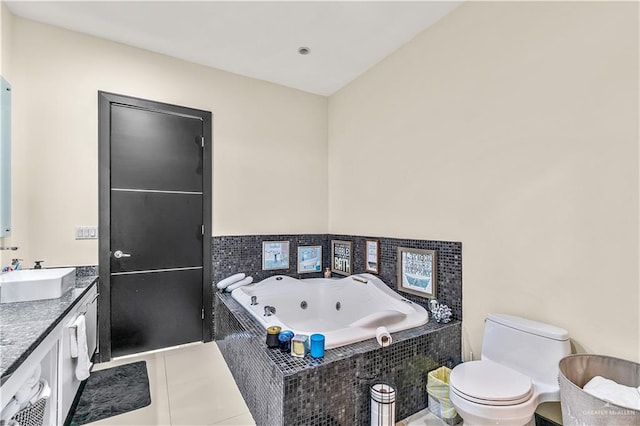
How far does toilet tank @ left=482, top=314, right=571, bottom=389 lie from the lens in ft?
5.33

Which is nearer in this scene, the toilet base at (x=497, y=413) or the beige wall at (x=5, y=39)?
the toilet base at (x=497, y=413)

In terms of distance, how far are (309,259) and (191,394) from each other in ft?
6.03

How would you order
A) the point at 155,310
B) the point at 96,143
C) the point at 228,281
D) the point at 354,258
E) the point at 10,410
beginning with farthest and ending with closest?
the point at 354,258
the point at 228,281
the point at 155,310
the point at 96,143
the point at 10,410

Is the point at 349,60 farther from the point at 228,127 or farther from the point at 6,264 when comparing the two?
the point at 6,264

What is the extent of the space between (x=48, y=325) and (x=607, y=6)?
3.19m

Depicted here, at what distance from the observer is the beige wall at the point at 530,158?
1521 millimetres

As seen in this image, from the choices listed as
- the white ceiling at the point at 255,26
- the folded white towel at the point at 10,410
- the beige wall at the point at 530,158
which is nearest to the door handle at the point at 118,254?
the folded white towel at the point at 10,410

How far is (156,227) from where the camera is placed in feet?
9.25

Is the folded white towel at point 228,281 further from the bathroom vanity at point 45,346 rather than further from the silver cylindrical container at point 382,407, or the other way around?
the silver cylindrical container at point 382,407

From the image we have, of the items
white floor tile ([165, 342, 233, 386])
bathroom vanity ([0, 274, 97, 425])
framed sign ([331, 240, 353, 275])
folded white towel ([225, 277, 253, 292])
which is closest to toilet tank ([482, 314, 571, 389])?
framed sign ([331, 240, 353, 275])

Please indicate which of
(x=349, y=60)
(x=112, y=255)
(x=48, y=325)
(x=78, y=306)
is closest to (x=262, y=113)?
(x=349, y=60)

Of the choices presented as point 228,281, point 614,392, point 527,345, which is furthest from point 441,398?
point 228,281

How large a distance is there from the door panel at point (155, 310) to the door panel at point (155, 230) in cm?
12

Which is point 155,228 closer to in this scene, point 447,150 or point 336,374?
point 336,374
